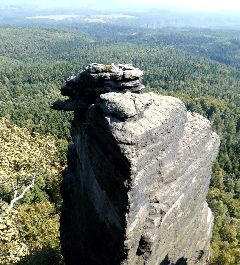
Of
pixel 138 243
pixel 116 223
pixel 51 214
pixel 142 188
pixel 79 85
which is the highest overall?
pixel 79 85

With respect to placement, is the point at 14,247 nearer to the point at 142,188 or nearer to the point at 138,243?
the point at 138,243

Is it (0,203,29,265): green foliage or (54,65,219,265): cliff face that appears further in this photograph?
(0,203,29,265): green foliage

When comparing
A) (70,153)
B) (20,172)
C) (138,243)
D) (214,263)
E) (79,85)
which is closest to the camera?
(138,243)

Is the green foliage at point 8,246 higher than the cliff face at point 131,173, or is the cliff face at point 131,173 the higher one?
the cliff face at point 131,173

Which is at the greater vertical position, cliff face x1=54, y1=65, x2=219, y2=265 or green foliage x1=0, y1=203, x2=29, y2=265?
cliff face x1=54, y1=65, x2=219, y2=265

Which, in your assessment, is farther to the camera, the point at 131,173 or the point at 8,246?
the point at 8,246

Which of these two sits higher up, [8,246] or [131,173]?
[131,173]

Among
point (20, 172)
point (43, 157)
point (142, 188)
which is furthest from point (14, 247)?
point (142, 188)

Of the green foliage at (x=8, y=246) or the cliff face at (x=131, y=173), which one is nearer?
the cliff face at (x=131, y=173)
